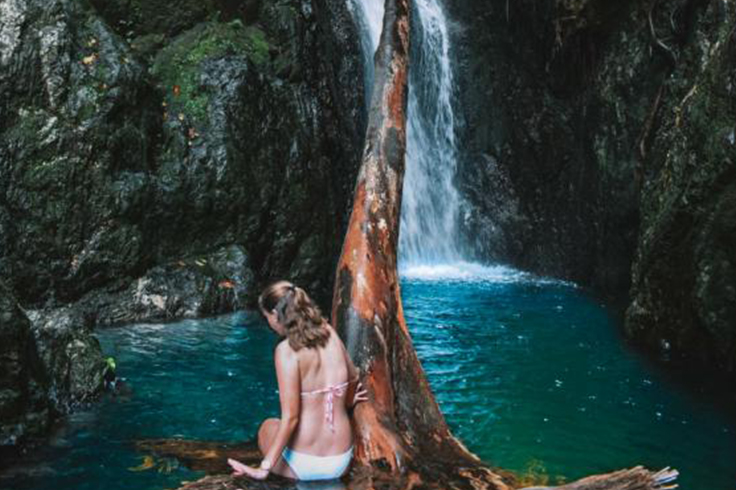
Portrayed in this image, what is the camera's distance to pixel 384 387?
17.6 feet

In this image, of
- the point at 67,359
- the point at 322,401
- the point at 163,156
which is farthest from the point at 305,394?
the point at 163,156

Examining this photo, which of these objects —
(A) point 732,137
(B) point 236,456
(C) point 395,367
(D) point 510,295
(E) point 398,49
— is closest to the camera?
(B) point 236,456

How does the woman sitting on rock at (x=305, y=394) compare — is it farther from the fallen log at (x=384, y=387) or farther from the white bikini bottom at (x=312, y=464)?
the fallen log at (x=384, y=387)

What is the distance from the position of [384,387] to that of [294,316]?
1.45m

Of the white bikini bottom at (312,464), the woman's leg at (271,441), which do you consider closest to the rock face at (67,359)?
the woman's leg at (271,441)

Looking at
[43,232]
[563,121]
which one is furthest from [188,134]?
[563,121]

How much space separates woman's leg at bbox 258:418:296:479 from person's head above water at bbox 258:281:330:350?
24.0 inches

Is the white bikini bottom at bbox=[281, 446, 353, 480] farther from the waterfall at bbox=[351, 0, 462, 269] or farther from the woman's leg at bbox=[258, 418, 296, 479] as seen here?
the waterfall at bbox=[351, 0, 462, 269]

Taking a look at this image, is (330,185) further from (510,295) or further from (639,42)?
(639,42)

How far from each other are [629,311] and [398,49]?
15.3 ft

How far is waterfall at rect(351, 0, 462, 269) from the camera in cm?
1723

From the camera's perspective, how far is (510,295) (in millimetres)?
13781

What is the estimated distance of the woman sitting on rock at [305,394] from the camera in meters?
4.19

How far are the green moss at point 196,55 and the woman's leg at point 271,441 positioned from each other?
8.01m
